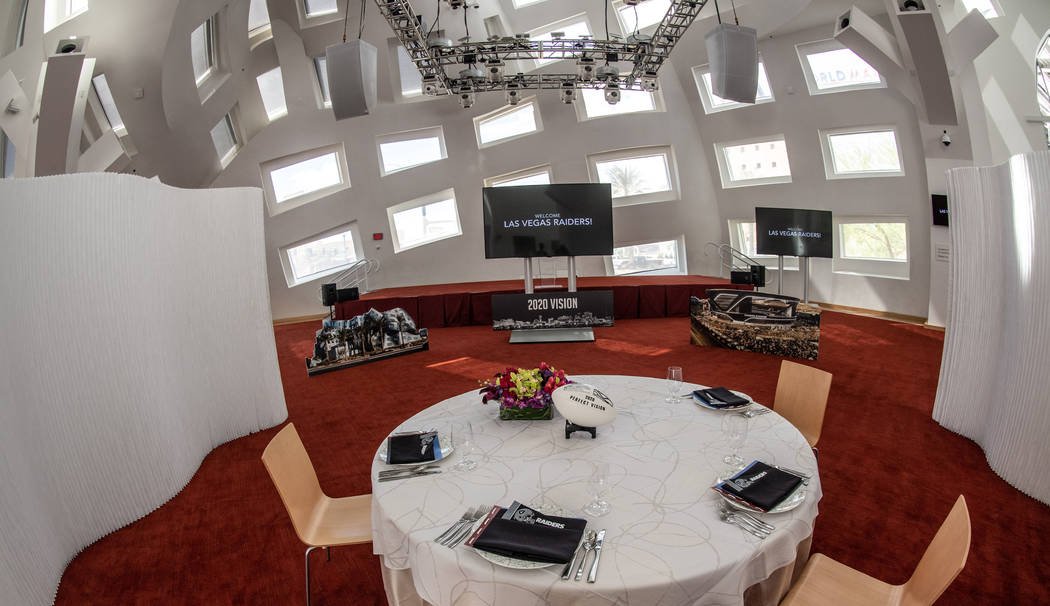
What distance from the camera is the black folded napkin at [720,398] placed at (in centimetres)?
273

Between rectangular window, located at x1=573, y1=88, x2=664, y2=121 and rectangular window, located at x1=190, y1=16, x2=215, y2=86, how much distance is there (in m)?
6.83

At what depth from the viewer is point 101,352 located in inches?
126

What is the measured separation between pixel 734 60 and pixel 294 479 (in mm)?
5746

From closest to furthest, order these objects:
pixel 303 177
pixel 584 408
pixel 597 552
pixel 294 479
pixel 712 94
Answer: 1. pixel 597 552
2. pixel 584 408
3. pixel 294 479
4. pixel 712 94
5. pixel 303 177

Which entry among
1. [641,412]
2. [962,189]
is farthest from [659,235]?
[641,412]

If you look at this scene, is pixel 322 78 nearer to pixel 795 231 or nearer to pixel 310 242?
pixel 310 242

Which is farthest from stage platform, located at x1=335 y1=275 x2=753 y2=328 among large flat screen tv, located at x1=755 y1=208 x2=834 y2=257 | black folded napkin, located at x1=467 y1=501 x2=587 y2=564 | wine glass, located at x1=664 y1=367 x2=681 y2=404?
black folded napkin, located at x1=467 y1=501 x2=587 y2=564

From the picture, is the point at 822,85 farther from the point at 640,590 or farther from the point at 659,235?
the point at 640,590

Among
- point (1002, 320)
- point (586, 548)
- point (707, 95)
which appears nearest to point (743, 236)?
point (707, 95)

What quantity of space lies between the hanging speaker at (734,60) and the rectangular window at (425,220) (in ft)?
22.6

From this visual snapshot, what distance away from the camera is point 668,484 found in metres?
2.05

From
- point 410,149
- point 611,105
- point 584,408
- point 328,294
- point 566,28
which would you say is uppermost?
point 566,28

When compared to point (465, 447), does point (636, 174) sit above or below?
above

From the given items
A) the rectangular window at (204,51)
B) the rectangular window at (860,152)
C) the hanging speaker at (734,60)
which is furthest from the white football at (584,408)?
the rectangular window at (860,152)
